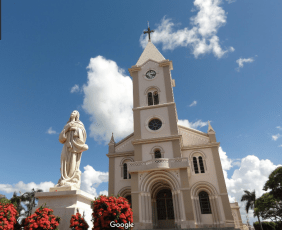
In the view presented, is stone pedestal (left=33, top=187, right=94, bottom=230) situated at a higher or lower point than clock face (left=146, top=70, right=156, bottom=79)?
lower

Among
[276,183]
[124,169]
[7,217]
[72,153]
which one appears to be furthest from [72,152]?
[276,183]

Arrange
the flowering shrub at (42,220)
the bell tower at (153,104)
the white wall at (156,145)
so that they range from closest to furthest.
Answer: the flowering shrub at (42,220) → the white wall at (156,145) → the bell tower at (153,104)

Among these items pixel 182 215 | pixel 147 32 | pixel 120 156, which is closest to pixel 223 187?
pixel 182 215

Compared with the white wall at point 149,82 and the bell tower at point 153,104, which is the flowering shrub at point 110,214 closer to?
the bell tower at point 153,104

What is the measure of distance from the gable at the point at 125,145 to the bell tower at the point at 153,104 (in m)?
2.79

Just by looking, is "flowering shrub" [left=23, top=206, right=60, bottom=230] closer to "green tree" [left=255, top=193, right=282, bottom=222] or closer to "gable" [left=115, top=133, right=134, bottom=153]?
"gable" [left=115, top=133, right=134, bottom=153]

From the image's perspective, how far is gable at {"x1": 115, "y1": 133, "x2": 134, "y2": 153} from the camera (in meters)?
24.9

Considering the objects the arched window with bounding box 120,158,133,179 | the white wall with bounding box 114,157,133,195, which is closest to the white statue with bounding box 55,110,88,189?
the white wall with bounding box 114,157,133,195

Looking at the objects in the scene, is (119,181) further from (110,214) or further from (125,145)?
(110,214)

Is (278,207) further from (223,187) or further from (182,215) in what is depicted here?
(182,215)

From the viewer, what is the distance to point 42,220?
14.5 ft

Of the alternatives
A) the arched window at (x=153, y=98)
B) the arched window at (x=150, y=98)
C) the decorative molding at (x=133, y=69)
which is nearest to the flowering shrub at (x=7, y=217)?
the arched window at (x=153, y=98)

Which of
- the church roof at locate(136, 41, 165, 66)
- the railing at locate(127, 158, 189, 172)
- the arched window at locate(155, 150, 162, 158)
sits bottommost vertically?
the railing at locate(127, 158, 189, 172)

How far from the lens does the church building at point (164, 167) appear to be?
61.2ft
